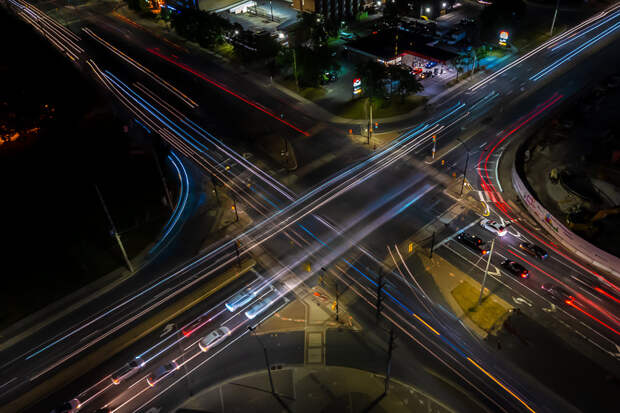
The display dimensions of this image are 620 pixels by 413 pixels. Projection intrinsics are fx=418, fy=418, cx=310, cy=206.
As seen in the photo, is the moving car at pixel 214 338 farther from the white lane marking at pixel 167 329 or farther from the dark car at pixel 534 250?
the dark car at pixel 534 250

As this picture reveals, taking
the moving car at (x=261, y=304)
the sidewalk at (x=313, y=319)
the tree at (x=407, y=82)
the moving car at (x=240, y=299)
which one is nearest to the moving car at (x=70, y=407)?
the moving car at (x=240, y=299)

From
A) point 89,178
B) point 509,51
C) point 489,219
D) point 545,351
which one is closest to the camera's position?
point 545,351

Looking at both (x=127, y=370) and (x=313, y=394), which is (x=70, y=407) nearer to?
A: (x=127, y=370)

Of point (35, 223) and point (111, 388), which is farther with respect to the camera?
point (35, 223)

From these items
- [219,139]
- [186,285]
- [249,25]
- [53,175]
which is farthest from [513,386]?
[249,25]

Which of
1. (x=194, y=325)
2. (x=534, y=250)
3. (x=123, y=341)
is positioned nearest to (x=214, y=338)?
(x=194, y=325)

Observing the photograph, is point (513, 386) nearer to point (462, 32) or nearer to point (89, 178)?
Result: point (89, 178)
